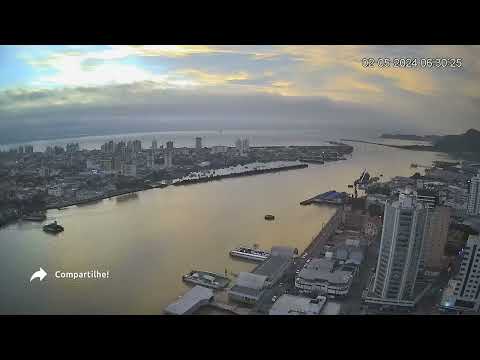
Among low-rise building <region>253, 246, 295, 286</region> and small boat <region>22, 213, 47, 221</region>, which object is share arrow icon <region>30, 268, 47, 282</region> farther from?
low-rise building <region>253, 246, 295, 286</region>

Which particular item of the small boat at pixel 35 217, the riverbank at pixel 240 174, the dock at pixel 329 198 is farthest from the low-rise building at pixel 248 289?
the small boat at pixel 35 217

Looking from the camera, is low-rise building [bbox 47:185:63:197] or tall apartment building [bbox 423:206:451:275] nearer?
tall apartment building [bbox 423:206:451:275]

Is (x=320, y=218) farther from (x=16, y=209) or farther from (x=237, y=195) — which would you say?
(x=16, y=209)

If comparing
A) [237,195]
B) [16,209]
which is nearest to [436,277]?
[237,195]

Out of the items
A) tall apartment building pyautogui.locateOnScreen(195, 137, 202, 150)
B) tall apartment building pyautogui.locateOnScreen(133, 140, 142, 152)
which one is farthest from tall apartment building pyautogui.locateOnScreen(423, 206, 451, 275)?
tall apartment building pyautogui.locateOnScreen(133, 140, 142, 152)

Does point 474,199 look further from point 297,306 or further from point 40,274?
point 40,274
